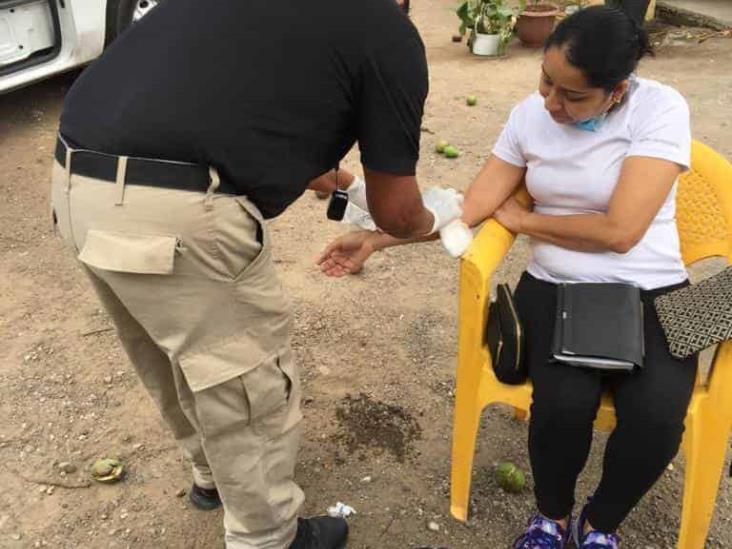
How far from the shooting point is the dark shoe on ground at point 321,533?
2.17 m

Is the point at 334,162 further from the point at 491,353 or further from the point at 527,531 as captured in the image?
the point at 527,531

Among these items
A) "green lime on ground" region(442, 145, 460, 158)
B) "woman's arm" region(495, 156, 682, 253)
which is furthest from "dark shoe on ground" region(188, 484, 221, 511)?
"green lime on ground" region(442, 145, 460, 158)

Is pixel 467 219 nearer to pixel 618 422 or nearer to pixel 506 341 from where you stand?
pixel 506 341

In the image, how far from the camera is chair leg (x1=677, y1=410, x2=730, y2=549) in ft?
6.41

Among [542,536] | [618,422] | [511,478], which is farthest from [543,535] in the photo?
[618,422]

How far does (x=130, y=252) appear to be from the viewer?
152 centimetres

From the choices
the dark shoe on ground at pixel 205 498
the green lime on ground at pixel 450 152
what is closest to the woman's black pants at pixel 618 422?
the dark shoe on ground at pixel 205 498

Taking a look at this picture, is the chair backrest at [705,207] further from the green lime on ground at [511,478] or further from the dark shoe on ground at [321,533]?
the dark shoe on ground at [321,533]

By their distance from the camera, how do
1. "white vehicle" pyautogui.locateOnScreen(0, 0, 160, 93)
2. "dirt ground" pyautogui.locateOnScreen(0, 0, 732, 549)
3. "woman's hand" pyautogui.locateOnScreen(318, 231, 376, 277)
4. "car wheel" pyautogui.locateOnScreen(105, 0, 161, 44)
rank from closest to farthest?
1. "woman's hand" pyautogui.locateOnScreen(318, 231, 376, 277)
2. "dirt ground" pyautogui.locateOnScreen(0, 0, 732, 549)
3. "white vehicle" pyautogui.locateOnScreen(0, 0, 160, 93)
4. "car wheel" pyautogui.locateOnScreen(105, 0, 161, 44)

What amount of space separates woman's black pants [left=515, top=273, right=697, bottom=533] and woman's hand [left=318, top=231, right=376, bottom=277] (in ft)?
1.82

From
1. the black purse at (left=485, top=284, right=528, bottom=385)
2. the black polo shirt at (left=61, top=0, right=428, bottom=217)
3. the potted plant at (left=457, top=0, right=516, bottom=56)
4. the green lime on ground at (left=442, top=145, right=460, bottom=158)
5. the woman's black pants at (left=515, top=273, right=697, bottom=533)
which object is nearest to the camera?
the black polo shirt at (left=61, top=0, right=428, bottom=217)

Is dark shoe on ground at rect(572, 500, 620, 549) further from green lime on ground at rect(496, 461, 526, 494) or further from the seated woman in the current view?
green lime on ground at rect(496, 461, 526, 494)

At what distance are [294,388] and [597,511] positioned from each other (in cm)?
93

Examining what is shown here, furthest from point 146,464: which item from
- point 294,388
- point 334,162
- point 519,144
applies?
point 519,144
